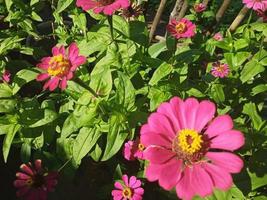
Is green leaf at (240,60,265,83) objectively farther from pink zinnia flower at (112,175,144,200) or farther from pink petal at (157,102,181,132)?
pink petal at (157,102,181,132)

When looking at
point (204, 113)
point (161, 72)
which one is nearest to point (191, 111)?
point (204, 113)

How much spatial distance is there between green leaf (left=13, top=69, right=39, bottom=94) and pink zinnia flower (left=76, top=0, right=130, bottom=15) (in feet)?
1.03

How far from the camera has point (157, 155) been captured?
783 millimetres

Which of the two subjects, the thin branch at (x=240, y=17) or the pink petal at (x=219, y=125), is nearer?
the pink petal at (x=219, y=125)

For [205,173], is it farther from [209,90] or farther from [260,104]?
[260,104]

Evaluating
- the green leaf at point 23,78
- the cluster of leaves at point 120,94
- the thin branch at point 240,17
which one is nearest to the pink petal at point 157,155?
the cluster of leaves at point 120,94

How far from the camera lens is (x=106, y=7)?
1.09 m

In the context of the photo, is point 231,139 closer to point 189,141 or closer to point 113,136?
point 189,141

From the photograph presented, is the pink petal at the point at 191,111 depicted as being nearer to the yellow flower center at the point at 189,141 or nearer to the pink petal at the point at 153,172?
the yellow flower center at the point at 189,141

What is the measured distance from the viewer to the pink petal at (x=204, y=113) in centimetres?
83

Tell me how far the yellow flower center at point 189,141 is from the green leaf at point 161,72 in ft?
1.50

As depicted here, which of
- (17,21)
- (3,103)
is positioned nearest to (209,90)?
(3,103)

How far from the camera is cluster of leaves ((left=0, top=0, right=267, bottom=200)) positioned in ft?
3.83

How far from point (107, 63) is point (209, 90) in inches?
16.3
